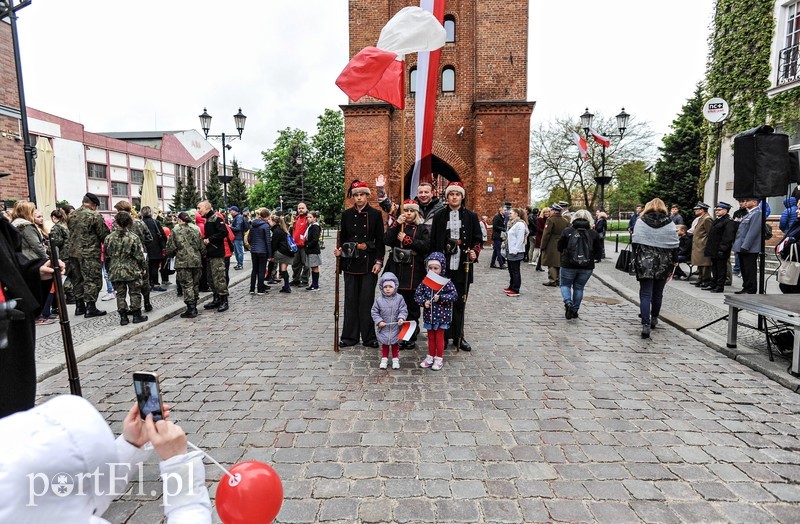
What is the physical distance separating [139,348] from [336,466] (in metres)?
4.34

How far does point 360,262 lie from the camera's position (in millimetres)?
6293

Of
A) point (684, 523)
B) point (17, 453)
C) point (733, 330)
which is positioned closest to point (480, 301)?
point (733, 330)

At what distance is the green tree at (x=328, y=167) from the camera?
48.0 metres

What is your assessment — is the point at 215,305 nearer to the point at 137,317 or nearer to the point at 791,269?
the point at 137,317

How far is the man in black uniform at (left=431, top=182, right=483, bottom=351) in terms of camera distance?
596cm

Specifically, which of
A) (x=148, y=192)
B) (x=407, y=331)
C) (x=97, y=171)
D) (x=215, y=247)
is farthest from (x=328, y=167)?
(x=407, y=331)

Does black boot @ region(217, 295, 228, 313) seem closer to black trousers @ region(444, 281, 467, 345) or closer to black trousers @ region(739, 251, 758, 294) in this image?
black trousers @ region(444, 281, 467, 345)

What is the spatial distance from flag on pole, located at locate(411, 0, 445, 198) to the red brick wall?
17.6 m

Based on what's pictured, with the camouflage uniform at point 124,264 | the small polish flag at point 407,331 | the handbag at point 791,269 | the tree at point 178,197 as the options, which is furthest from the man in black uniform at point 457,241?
the tree at point 178,197

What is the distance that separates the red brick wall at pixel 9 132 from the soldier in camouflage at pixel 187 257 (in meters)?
13.8

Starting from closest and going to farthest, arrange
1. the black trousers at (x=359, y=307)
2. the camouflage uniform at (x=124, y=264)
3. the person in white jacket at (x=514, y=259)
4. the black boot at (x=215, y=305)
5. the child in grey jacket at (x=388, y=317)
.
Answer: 1. the child in grey jacket at (x=388, y=317)
2. the black trousers at (x=359, y=307)
3. the camouflage uniform at (x=124, y=264)
4. the black boot at (x=215, y=305)
5. the person in white jacket at (x=514, y=259)

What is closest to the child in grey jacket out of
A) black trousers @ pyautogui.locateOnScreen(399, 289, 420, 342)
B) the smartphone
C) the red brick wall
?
black trousers @ pyautogui.locateOnScreen(399, 289, 420, 342)

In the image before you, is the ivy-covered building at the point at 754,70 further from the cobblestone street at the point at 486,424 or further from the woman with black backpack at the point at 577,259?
the cobblestone street at the point at 486,424

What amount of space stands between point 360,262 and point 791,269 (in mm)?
5828
